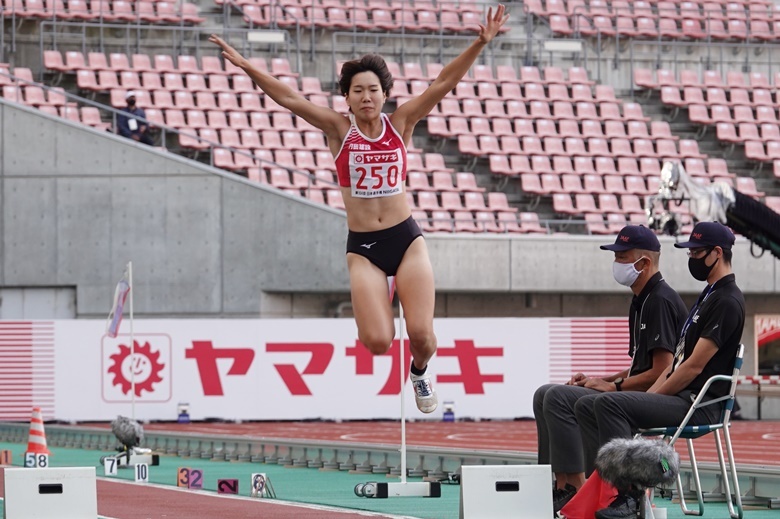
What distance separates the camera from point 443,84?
8.20m

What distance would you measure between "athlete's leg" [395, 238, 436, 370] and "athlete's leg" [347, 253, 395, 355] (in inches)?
4.2

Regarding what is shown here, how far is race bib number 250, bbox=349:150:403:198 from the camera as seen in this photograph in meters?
8.20

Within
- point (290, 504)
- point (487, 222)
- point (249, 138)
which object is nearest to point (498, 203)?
point (487, 222)

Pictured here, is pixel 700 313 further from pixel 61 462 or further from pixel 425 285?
pixel 61 462

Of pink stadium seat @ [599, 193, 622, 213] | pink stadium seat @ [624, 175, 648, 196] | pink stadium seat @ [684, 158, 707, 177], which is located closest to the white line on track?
pink stadium seat @ [599, 193, 622, 213]

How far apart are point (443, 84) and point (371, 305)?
1.26 m

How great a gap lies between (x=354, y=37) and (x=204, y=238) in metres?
6.90

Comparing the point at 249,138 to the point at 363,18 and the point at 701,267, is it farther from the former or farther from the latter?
the point at 701,267

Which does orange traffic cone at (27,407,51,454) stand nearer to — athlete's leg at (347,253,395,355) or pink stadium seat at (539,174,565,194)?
athlete's leg at (347,253,395,355)

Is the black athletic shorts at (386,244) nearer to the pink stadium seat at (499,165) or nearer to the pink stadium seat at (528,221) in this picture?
the pink stadium seat at (528,221)

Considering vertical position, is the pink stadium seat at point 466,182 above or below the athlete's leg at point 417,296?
above

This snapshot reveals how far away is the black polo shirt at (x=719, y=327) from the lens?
7.77 metres

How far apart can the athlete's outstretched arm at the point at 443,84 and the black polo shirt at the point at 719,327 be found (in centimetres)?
176

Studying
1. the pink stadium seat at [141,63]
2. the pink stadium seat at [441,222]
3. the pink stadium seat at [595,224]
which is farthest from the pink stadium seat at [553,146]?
the pink stadium seat at [141,63]
